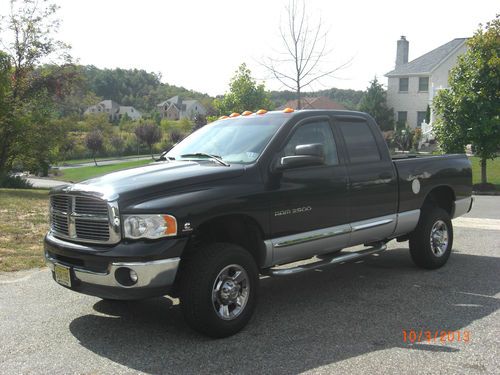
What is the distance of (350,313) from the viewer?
504cm

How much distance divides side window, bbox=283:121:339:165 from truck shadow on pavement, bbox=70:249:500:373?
4.98ft

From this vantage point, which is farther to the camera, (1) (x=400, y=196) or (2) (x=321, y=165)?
(1) (x=400, y=196)

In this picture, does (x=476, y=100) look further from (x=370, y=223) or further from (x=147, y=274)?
(x=147, y=274)

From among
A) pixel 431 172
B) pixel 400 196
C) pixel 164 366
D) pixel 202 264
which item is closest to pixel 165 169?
pixel 202 264

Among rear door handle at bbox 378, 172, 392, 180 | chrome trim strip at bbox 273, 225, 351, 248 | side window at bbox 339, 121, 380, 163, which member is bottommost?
chrome trim strip at bbox 273, 225, 351, 248

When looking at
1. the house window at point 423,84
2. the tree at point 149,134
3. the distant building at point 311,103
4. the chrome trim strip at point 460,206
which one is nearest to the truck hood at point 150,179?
the chrome trim strip at point 460,206

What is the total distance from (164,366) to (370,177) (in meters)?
3.15

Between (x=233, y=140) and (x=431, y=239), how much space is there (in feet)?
9.86

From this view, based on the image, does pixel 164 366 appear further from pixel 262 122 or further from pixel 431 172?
Result: pixel 431 172

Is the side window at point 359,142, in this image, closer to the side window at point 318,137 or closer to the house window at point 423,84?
the side window at point 318,137

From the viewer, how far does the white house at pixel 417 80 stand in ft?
145

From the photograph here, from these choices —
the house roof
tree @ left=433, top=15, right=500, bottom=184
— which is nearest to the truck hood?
tree @ left=433, top=15, right=500, bottom=184

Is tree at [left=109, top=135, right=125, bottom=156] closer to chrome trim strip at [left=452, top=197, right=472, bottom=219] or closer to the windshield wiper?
chrome trim strip at [left=452, top=197, right=472, bottom=219]

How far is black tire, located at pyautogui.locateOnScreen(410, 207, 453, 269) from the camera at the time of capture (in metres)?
6.57
